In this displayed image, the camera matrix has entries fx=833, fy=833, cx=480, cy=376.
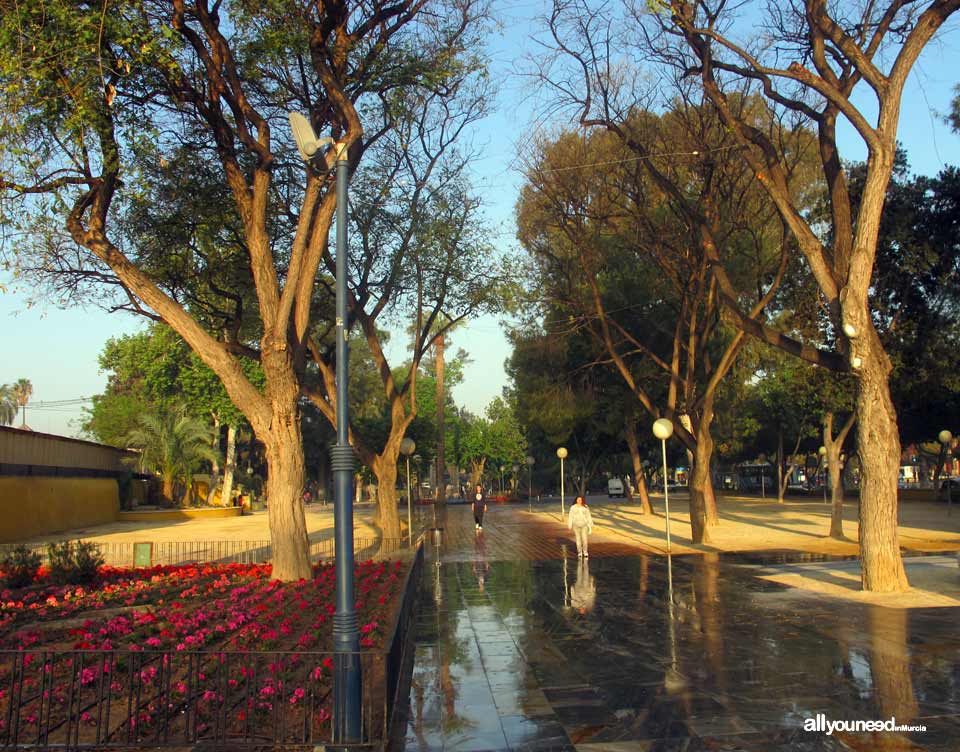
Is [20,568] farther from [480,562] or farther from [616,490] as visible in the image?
[616,490]

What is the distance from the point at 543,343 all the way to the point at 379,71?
69.7 ft

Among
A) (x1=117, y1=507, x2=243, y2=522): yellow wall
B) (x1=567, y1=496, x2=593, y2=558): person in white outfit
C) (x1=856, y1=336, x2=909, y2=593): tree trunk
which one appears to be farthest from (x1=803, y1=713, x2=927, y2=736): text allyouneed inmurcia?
(x1=117, y1=507, x2=243, y2=522): yellow wall

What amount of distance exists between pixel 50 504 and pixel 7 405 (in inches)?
4134

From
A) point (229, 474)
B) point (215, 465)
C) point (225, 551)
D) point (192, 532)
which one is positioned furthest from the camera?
point (229, 474)

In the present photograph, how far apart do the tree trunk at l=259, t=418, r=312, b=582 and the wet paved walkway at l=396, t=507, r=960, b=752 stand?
2561 millimetres

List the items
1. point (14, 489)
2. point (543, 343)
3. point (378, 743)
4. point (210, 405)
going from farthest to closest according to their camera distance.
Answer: point (210, 405) < point (543, 343) < point (14, 489) < point (378, 743)

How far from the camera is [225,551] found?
2498 centimetres

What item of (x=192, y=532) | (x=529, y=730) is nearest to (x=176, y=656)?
(x=529, y=730)

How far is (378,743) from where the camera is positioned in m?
6.44

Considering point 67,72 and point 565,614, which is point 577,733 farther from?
point 67,72

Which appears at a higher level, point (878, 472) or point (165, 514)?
point (878, 472)

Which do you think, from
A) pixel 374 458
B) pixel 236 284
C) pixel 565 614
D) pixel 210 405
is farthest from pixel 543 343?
pixel 210 405

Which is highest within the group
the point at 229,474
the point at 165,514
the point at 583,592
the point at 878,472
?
the point at 878,472

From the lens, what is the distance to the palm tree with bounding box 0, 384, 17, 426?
407ft
